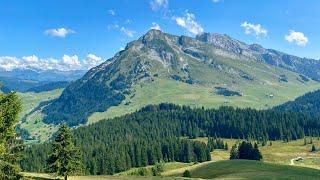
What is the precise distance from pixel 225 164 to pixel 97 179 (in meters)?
57.8

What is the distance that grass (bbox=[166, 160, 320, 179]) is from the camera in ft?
360

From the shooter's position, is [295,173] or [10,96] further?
[295,173]

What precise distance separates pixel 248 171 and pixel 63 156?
180 ft

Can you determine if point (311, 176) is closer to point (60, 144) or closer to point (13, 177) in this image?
point (60, 144)

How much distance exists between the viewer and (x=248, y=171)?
400ft

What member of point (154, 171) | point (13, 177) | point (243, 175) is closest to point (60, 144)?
point (13, 177)

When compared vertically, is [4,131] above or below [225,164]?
above

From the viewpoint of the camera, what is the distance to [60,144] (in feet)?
279

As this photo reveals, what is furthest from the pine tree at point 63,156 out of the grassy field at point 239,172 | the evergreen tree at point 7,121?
the grassy field at point 239,172

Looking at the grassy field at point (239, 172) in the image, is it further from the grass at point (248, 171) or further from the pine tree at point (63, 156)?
the pine tree at point (63, 156)

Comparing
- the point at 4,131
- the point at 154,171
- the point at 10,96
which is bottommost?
the point at 154,171

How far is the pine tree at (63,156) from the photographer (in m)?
84.4

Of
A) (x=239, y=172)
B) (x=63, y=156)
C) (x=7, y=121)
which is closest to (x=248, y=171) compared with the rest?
(x=239, y=172)

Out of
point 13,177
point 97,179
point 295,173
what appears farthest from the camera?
point 295,173
